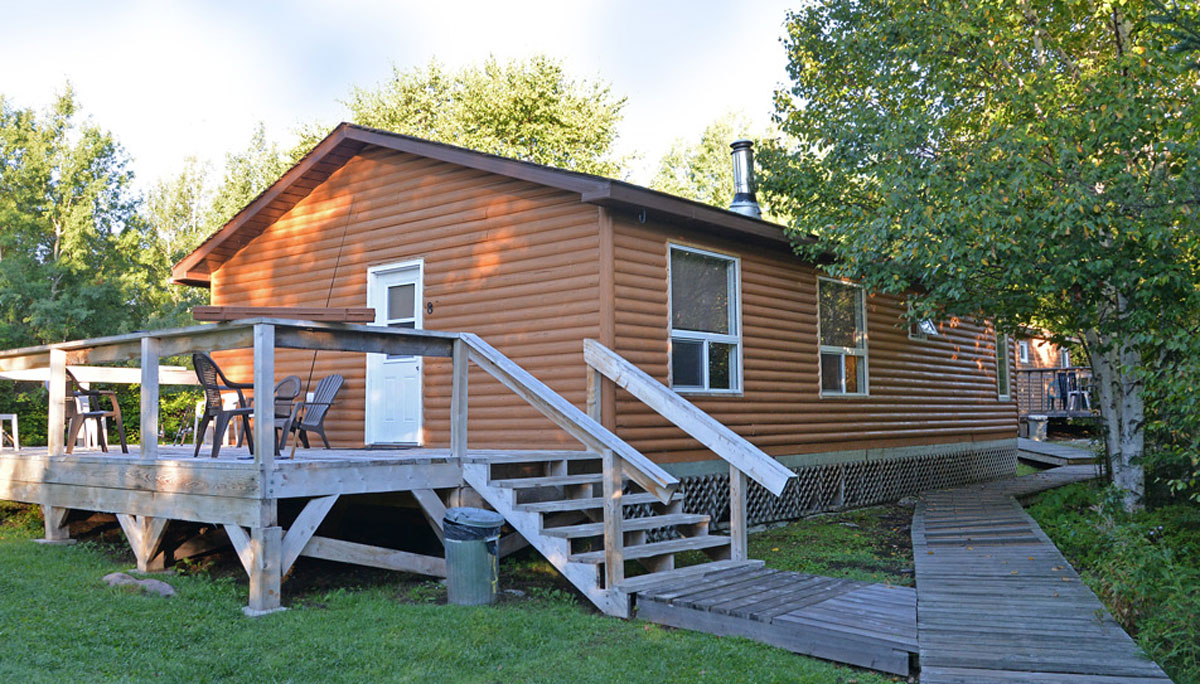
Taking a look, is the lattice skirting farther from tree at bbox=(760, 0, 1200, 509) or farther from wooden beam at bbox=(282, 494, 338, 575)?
wooden beam at bbox=(282, 494, 338, 575)

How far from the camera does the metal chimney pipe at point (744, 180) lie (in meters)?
11.4

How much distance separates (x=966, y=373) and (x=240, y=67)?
3076 centimetres

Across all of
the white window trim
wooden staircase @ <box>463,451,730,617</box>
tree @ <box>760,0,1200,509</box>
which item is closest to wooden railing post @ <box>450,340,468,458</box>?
wooden staircase @ <box>463,451,730,617</box>

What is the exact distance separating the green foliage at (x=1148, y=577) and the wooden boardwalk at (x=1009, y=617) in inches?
7.3

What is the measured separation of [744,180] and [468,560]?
23.3 ft

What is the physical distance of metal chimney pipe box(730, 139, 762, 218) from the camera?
1144 centimetres

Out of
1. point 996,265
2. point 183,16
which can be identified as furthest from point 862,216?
point 183,16

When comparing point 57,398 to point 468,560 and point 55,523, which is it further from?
point 468,560

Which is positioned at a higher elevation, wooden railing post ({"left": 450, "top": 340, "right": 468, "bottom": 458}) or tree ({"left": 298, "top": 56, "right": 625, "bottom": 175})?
tree ({"left": 298, "top": 56, "right": 625, "bottom": 175})

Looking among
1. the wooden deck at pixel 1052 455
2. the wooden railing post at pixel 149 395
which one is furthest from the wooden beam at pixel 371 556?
the wooden deck at pixel 1052 455

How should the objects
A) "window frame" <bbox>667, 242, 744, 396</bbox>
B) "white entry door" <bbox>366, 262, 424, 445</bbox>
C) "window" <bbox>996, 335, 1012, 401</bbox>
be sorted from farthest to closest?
"window" <bbox>996, 335, 1012, 401</bbox> → "white entry door" <bbox>366, 262, 424, 445</bbox> → "window frame" <bbox>667, 242, 744, 396</bbox>

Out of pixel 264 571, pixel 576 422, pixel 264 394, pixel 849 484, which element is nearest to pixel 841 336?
pixel 849 484

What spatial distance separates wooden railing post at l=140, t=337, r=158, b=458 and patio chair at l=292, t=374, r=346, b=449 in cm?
102

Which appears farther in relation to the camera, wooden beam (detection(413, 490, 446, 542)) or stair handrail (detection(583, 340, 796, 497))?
wooden beam (detection(413, 490, 446, 542))
